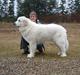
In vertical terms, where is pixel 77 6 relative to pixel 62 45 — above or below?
below

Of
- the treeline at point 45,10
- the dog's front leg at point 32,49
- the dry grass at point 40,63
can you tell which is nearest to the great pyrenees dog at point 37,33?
the dog's front leg at point 32,49

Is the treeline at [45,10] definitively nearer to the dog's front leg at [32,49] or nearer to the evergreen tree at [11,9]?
the evergreen tree at [11,9]

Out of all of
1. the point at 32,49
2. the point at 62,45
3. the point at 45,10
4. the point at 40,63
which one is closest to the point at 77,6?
the point at 45,10

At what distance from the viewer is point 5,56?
33.8 feet

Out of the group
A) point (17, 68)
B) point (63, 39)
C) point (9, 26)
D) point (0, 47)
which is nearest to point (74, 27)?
point (9, 26)

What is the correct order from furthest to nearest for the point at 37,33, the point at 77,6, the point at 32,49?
the point at 77,6 → the point at 32,49 → the point at 37,33

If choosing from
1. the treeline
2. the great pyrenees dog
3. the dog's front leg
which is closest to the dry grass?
the dog's front leg

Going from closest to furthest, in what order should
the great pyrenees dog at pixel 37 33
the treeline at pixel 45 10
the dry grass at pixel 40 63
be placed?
the dry grass at pixel 40 63 < the great pyrenees dog at pixel 37 33 < the treeline at pixel 45 10

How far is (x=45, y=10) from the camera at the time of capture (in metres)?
26.1

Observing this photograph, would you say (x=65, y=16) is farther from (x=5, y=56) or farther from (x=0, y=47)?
(x=5, y=56)

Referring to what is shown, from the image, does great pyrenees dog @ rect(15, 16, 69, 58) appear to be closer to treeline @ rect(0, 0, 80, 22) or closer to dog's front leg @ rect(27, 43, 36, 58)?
dog's front leg @ rect(27, 43, 36, 58)

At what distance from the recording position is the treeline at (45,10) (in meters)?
25.2

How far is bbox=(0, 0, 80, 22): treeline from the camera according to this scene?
25219 mm

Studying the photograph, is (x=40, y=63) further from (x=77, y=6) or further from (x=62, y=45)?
(x=77, y=6)
